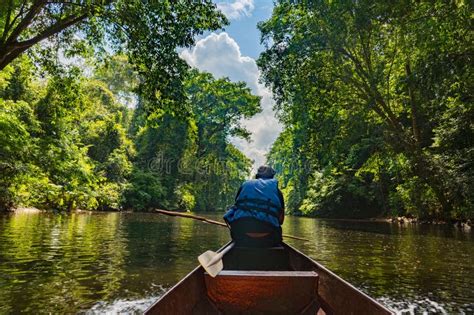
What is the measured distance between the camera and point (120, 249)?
949cm

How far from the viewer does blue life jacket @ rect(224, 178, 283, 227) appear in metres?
5.18

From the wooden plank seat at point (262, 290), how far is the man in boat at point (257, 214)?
1667 millimetres

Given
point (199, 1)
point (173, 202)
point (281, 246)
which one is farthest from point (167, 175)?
point (281, 246)

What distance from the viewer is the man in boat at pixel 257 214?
5191 millimetres

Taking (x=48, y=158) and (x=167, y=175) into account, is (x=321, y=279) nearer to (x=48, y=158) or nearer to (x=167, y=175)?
(x=48, y=158)

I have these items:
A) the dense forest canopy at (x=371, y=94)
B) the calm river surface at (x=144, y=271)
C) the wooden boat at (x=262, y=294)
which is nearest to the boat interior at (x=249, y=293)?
the wooden boat at (x=262, y=294)

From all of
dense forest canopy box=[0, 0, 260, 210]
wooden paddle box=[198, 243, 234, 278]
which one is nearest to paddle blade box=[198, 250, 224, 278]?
wooden paddle box=[198, 243, 234, 278]

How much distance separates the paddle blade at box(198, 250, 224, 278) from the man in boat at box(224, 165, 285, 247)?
3.47ft

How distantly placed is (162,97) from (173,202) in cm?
3369

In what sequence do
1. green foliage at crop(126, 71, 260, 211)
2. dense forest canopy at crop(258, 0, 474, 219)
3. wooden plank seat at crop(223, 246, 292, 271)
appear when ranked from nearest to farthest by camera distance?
wooden plank seat at crop(223, 246, 292, 271)
dense forest canopy at crop(258, 0, 474, 219)
green foliage at crop(126, 71, 260, 211)

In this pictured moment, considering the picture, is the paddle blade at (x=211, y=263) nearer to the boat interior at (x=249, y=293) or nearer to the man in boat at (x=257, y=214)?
the boat interior at (x=249, y=293)

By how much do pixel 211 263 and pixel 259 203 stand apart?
153 cm

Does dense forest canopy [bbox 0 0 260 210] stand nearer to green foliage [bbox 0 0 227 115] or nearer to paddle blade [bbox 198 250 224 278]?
green foliage [bbox 0 0 227 115]

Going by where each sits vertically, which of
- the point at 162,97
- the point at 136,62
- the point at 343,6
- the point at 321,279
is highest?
the point at 343,6
